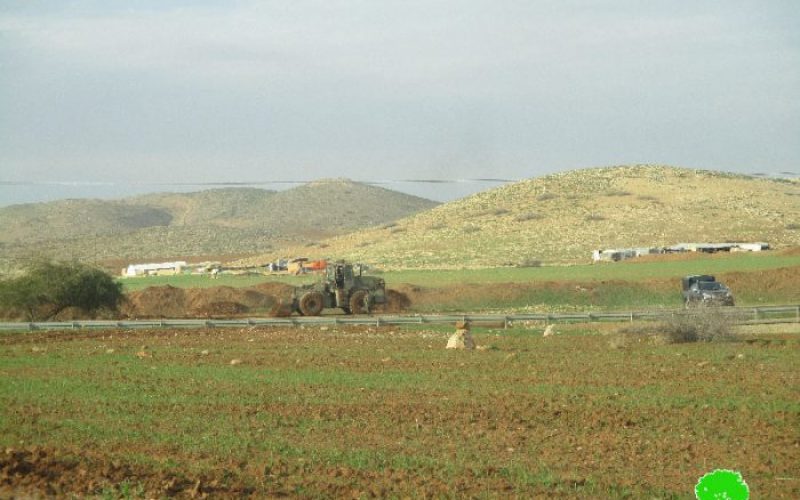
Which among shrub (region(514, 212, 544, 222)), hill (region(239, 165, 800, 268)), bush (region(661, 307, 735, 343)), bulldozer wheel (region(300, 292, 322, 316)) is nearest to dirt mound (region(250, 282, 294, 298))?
bulldozer wheel (region(300, 292, 322, 316))

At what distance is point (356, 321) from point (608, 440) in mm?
27989

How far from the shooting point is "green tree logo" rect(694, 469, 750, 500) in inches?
218

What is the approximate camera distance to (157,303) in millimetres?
62625

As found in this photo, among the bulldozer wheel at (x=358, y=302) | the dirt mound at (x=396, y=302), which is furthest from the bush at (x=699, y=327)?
the dirt mound at (x=396, y=302)

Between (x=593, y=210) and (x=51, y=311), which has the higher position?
(x=593, y=210)

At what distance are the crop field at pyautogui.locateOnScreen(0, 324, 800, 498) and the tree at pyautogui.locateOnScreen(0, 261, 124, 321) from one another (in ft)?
67.6

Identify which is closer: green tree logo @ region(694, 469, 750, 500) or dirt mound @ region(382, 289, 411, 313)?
green tree logo @ region(694, 469, 750, 500)

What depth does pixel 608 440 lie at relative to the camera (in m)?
16.8

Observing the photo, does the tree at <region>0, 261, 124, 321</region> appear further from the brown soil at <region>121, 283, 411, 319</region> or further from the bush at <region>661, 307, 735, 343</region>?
the bush at <region>661, 307, 735, 343</region>

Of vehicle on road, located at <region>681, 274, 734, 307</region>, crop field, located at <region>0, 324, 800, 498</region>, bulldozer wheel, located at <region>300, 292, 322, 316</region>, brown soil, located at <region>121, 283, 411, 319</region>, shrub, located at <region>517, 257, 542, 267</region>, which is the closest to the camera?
crop field, located at <region>0, 324, 800, 498</region>

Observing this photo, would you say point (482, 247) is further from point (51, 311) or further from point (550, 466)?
point (550, 466)

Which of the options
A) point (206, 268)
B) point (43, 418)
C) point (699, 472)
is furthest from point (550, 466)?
point (206, 268)

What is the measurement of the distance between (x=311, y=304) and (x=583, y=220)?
70.9 metres

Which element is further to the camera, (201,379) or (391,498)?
(201,379)
